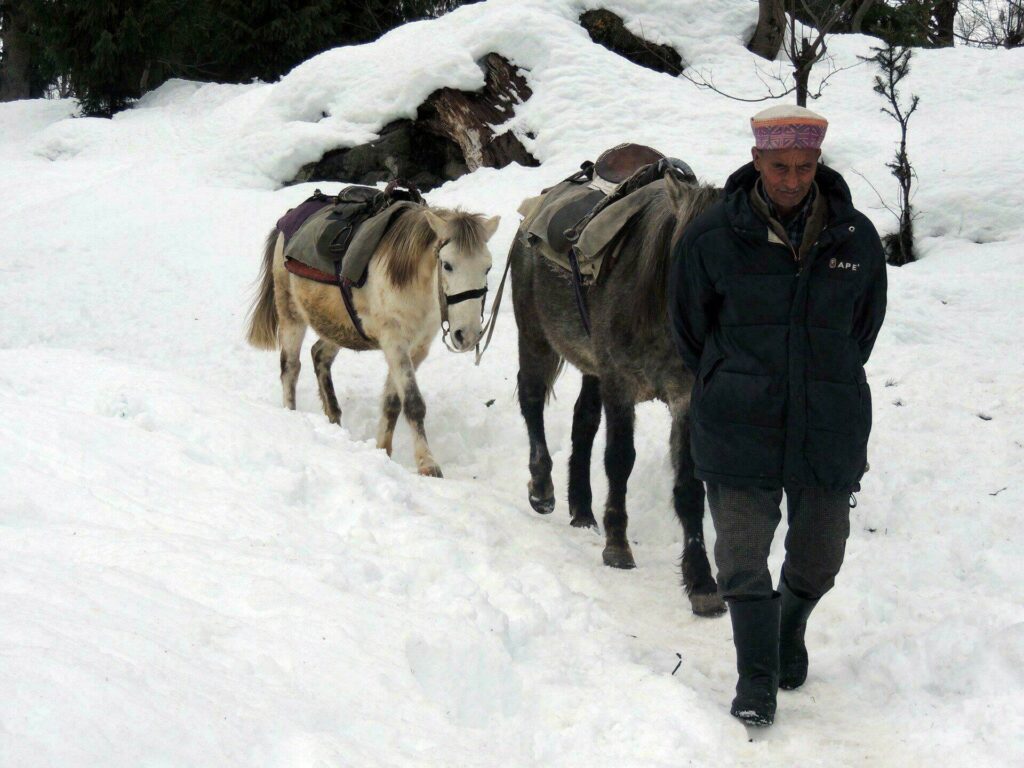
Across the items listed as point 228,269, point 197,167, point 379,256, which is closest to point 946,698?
point 379,256

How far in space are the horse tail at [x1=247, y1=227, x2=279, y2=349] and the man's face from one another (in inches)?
234

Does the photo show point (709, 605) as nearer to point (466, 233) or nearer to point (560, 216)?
point (560, 216)

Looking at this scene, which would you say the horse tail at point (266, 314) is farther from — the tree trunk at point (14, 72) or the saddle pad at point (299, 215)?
the tree trunk at point (14, 72)

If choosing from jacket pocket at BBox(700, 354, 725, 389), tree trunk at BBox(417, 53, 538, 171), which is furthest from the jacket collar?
tree trunk at BBox(417, 53, 538, 171)

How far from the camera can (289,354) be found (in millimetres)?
8312

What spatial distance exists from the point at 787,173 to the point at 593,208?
2182 mm

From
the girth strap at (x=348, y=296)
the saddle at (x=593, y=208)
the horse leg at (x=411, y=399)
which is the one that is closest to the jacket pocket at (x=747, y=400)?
the saddle at (x=593, y=208)

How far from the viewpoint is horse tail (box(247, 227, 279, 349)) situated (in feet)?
27.9

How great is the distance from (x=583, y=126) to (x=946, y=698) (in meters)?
10.6

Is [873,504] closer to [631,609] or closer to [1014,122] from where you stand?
[631,609]

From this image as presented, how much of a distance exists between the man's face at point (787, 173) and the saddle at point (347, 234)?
13.5 ft

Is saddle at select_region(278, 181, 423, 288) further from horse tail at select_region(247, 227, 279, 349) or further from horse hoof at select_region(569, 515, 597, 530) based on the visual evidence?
horse hoof at select_region(569, 515, 597, 530)

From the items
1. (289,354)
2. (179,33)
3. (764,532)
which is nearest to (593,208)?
(764,532)

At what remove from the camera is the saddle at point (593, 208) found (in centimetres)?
503
